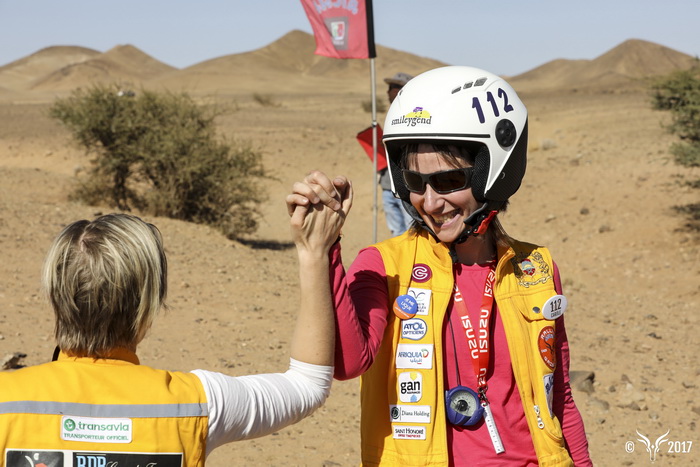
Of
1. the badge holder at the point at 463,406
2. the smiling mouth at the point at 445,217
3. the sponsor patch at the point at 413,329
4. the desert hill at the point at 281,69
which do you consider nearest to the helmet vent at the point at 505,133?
the smiling mouth at the point at 445,217

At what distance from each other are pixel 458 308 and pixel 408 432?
0.38m

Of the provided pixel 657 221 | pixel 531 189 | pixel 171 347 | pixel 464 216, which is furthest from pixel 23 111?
pixel 464 216

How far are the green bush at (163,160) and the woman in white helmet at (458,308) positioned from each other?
10288 millimetres

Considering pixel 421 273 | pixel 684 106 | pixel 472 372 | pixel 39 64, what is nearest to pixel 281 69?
pixel 39 64

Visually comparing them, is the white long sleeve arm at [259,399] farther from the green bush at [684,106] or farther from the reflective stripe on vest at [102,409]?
the green bush at [684,106]

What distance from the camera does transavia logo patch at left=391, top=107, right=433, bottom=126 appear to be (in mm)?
2393

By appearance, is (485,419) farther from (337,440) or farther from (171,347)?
(171,347)

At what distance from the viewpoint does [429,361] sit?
7.28 ft

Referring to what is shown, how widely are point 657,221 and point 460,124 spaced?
Answer: 463 inches

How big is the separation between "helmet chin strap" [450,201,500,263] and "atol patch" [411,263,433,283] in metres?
0.10

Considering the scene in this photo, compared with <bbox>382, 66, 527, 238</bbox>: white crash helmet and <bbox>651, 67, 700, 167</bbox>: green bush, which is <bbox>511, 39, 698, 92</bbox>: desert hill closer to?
<bbox>651, 67, 700, 167</bbox>: green bush

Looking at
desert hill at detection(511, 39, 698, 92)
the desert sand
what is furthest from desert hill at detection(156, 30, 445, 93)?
the desert sand

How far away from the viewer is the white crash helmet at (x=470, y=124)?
2.40m

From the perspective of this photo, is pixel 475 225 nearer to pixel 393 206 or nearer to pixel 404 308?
pixel 404 308
